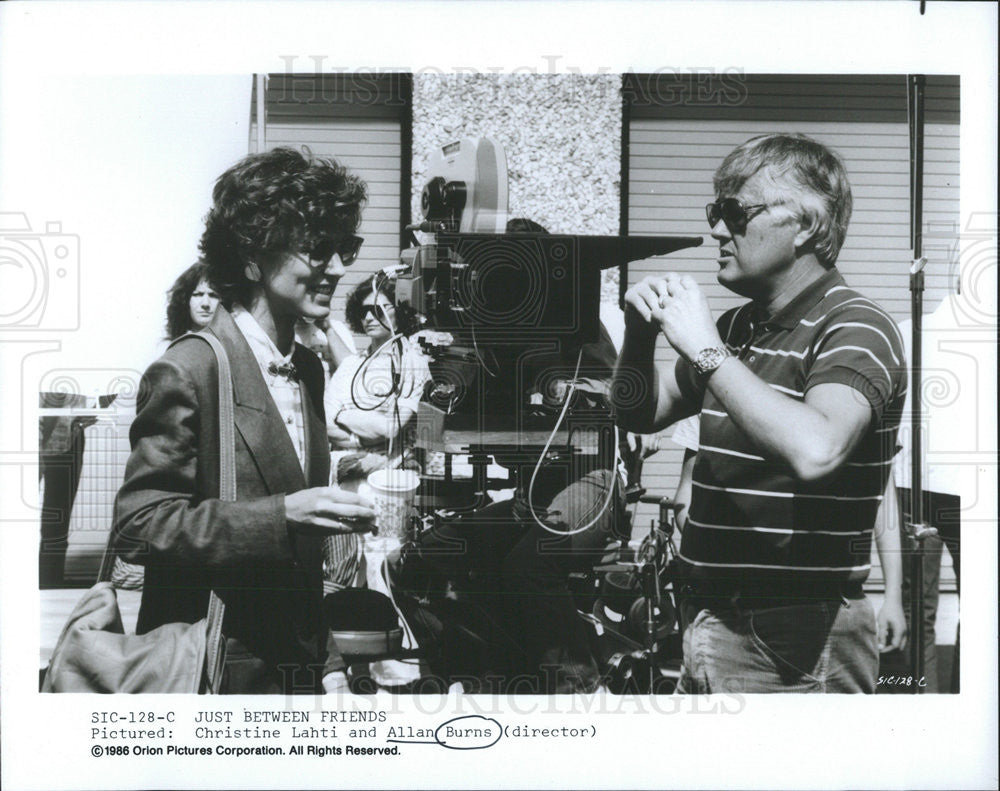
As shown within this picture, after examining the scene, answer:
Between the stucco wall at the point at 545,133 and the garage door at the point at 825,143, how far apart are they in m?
0.11

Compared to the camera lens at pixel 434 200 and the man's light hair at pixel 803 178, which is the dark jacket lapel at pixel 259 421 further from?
the man's light hair at pixel 803 178

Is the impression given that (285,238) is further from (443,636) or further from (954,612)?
(954,612)

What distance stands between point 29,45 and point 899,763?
406 cm

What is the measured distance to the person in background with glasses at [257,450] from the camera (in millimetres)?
3746

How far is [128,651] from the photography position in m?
3.85

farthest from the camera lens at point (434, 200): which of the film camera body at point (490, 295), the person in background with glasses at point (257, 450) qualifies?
the person in background with glasses at point (257, 450)

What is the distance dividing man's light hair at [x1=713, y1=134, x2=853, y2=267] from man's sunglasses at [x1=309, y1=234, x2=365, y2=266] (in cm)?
131

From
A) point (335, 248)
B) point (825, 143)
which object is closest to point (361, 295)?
point (335, 248)

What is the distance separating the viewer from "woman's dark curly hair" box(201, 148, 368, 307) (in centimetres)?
383

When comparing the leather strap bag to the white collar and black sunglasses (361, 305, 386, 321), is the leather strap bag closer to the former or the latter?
the white collar

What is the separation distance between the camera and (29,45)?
3818 mm

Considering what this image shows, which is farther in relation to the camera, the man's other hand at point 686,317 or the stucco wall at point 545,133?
the stucco wall at point 545,133

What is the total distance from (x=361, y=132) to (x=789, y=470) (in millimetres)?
1927

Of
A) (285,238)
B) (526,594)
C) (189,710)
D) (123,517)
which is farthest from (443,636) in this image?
(285,238)
